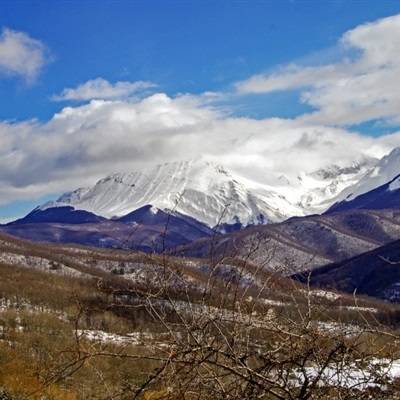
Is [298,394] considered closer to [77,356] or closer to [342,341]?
[342,341]

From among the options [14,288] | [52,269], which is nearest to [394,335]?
[14,288]

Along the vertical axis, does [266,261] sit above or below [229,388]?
above

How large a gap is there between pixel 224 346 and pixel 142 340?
57 centimetres

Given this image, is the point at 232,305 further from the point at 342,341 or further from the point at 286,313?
the point at 342,341

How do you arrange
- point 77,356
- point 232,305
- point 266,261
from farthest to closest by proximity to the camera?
point 266,261, point 232,305, point 77,356

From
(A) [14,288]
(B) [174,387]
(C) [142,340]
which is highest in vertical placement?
(C) [142,340]

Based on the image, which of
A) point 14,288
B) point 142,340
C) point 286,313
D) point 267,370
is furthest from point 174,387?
point 14,288

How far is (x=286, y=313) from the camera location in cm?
446

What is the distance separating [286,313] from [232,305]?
438mm

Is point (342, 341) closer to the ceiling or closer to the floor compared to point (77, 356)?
closer to the floor

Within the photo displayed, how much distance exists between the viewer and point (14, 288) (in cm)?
13600

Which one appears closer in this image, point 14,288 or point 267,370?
point 267,370

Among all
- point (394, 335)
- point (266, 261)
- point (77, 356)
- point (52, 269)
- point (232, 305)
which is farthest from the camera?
point (52, 269)

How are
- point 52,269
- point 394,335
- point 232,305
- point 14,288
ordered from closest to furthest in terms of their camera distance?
1. point 394,335
2. point 232,305
3. point 14,288
4. point 52,269
